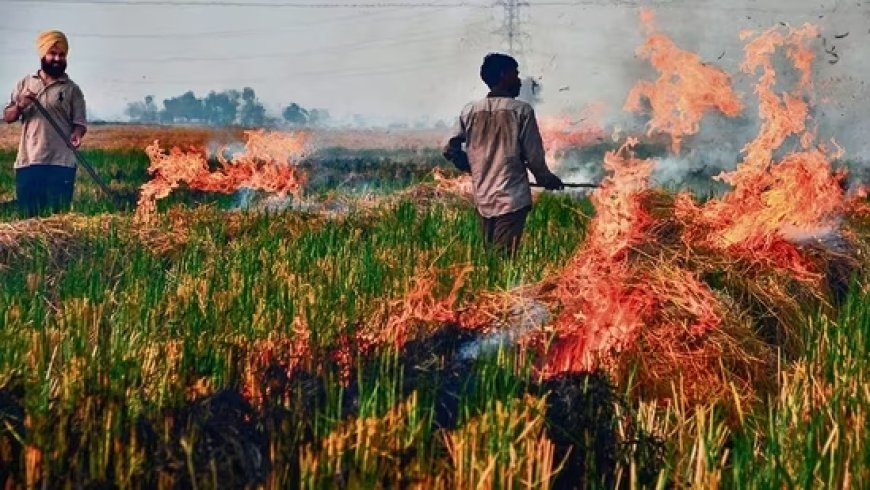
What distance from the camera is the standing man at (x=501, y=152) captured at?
6801 mm

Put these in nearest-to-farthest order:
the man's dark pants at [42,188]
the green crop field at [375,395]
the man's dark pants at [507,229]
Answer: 1. the green crop field at [375,395]
2. the man's dark pants at [507,229]
3. the man's dark pants at [42,188]

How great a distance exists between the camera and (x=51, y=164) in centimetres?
855

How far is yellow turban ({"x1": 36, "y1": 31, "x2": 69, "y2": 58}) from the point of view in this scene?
8133 mm

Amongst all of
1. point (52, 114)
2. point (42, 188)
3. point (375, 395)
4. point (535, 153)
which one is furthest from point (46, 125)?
point (375, 395)

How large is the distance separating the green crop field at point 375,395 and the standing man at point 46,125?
2481mm

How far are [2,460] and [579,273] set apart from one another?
289 cm

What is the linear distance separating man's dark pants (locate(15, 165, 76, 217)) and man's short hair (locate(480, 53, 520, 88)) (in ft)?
12.5

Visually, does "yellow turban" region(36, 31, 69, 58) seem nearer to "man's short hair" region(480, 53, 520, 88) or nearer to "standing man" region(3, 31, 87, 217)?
"standing man" region(3, 31, 87, 217)

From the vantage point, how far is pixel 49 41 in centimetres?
817

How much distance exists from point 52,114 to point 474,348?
5389mm

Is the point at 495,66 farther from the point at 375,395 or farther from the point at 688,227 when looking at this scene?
the point at 375,395

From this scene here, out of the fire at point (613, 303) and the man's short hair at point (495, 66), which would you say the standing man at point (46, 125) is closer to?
the man's short hair at point (495, 66)

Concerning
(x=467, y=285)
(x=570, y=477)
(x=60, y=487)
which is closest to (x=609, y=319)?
(x=467, y=285)

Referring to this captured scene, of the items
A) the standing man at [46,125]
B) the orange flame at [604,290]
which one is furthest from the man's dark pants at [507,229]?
the standing man at [46,125]
